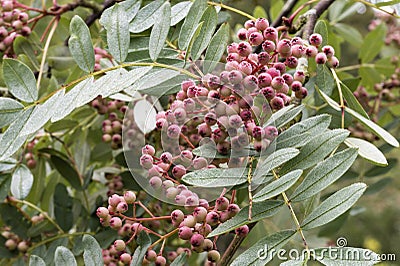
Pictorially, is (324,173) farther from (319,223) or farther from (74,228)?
(74,228)

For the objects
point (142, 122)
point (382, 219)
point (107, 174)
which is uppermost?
point (142, 122)

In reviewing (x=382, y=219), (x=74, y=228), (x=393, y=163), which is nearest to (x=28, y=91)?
(x=74, y=228)

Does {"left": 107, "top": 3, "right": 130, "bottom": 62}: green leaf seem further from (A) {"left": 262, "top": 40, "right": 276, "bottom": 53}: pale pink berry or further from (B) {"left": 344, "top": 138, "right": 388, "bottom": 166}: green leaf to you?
(B) {"left": 344, "top": 138, "right": 388, "bottom": 166}: green leaf

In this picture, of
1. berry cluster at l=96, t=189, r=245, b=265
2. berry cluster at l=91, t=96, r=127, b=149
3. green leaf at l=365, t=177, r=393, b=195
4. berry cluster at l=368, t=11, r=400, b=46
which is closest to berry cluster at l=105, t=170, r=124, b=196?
berry cluster at l=91, t=96, r=127, b=149

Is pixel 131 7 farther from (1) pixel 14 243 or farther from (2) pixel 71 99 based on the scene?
(1) pixel 14 243

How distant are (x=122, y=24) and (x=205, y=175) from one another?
177mm

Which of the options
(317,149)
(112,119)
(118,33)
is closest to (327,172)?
(317,149)

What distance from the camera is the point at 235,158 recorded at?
51 cm

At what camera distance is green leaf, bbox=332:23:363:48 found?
1017 millimetres

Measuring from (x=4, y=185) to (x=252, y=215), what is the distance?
0.36 meters

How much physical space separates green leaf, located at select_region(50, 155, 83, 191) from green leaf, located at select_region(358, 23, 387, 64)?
0.50 meters

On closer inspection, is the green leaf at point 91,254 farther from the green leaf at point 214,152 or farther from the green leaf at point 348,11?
the green leaf at point 348,11

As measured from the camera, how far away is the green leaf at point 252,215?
0.45 m

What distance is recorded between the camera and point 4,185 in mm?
702
